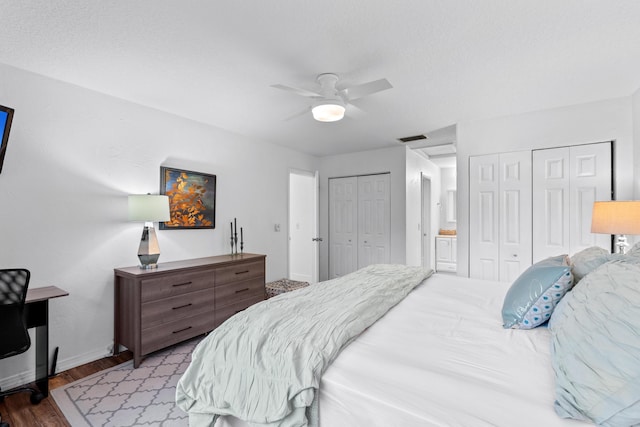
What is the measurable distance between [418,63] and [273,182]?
113 inches

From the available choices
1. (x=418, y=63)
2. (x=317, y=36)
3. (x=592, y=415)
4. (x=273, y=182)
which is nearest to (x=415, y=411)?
(x=592, y=415)

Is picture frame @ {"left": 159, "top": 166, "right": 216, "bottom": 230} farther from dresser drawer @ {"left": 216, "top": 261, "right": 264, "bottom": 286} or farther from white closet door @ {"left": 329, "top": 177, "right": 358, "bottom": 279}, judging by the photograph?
white closet door @ {"left": 329, "top": 177, "right": 358, "bottom": 279}

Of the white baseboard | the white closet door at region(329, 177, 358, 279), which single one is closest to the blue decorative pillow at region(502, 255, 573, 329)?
the white baseboard

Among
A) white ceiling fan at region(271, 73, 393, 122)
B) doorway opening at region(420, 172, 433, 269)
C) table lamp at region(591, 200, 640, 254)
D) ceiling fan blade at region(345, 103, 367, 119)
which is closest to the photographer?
table lamp at region(591, 200, 640, 254)

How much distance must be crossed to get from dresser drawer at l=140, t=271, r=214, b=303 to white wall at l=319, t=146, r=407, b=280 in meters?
2.75

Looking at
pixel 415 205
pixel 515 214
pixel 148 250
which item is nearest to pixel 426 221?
pixel 415 205

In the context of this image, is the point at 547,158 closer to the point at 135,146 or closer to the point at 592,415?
the point at 592,415

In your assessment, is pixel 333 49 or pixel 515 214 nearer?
pixel 333 49

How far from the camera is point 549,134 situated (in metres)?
3.23

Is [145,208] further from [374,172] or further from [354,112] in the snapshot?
[374,172]

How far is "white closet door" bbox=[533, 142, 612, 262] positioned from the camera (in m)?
3.02

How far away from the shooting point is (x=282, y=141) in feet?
14.8

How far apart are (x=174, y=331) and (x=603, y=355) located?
118 inches

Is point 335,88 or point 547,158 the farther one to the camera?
point 547,158
